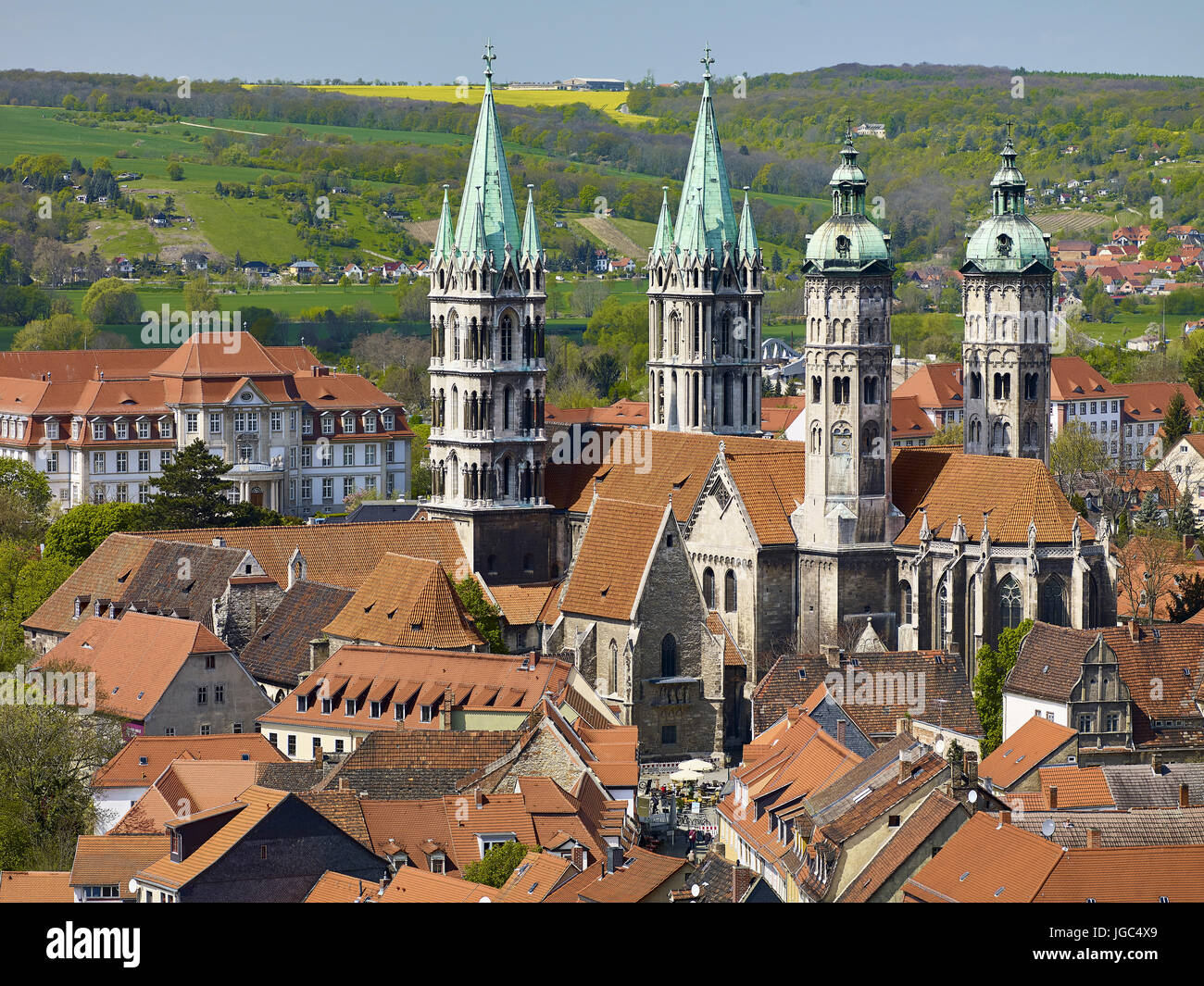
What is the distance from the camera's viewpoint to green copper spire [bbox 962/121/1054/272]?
96.0 metres

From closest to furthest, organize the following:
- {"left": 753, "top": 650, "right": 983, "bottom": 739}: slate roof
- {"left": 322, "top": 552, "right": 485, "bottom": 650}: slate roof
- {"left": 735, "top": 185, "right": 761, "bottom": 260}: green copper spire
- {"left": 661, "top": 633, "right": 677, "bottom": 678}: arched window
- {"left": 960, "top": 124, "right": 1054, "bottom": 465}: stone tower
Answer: {"left": 753, "top": 650, "right": 983, "bottom": 739}: slate roof < {"left": 661, "top": 633, "right": 677, "bottom": 678}: arched window < {"left": 322, "top": 552, "right": 485, "bottom": 650}: slate roof < {"left": 960, "top": 124, "right": 1054, "bottom": 465}: stone tower < {"left": 735, "top": 185, "right": 761, "bottom": 260}: green copper spire

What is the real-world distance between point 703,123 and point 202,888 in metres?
62.4

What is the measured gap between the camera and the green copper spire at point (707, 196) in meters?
107

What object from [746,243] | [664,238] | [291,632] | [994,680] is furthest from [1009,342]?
[291,632]

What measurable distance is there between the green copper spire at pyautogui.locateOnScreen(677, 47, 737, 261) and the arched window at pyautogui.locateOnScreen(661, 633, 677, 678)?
28.8 meters

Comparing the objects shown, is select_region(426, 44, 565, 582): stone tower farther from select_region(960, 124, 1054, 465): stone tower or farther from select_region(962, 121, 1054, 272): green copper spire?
select_region(962, 121, 1054, 272): green copper spire

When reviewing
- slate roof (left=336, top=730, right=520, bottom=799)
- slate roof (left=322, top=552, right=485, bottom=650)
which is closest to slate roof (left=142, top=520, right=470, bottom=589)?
slate roof (left=322, top=552, right=485, bottom=650)

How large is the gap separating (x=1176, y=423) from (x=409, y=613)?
8727 cm

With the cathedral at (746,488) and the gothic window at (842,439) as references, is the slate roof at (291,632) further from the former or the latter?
the gothic window at (842,439)

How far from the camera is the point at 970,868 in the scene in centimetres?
4662

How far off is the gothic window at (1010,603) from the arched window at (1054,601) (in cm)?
87

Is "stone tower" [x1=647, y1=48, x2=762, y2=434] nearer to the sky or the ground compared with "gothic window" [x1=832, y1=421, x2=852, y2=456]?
nearer to the sky

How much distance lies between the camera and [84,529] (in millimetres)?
104562

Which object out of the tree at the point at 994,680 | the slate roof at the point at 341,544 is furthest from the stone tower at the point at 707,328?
the tree at the point at 994,680
